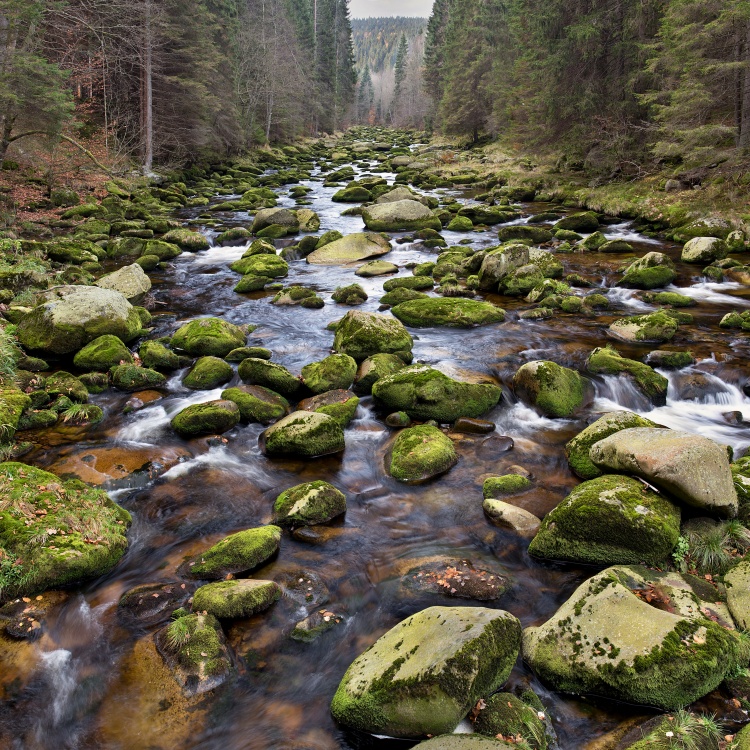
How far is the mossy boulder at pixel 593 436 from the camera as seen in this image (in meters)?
6.68

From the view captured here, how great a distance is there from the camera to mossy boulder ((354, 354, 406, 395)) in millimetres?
8844

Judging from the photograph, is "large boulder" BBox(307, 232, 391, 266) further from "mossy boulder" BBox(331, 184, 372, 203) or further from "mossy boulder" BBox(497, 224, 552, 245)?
"mossy boulder" BBox(331, 184, 372, 203)

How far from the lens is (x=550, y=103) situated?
2503cm

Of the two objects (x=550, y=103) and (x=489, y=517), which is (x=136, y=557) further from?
(x=550, y=103)

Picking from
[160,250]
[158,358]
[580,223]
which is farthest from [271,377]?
[580,223]

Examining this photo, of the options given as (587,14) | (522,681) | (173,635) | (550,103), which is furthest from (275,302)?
(587,14)

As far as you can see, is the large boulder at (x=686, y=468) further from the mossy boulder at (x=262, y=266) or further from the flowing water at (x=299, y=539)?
the mossy boulder at (x=262, y=266)

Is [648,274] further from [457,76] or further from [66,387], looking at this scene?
[457,76]

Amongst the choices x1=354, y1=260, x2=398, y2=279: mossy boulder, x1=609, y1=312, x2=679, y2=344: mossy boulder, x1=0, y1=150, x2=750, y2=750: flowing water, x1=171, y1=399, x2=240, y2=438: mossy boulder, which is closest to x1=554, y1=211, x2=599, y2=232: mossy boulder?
x1=354, y1=260, x2=398, y2=279: mossy boulder

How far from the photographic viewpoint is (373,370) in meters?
8.86

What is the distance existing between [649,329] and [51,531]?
10.4 meters

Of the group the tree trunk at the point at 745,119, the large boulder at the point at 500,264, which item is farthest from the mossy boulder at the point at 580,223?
the large boulder at the point at 500,264

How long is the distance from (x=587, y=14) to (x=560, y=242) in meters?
13.4

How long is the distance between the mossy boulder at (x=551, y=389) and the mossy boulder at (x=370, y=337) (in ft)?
7.67
